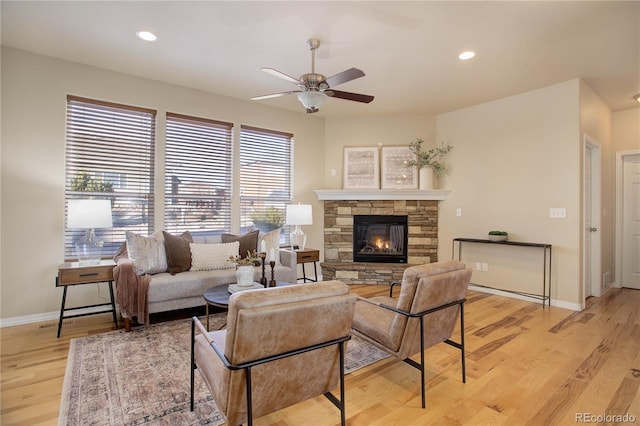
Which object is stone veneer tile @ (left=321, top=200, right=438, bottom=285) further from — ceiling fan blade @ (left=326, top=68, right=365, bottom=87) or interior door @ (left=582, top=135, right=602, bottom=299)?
ceiling fan blade @ (left=326, top=68, right=365, bottom=87)

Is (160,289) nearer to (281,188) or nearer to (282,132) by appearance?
(281,188)

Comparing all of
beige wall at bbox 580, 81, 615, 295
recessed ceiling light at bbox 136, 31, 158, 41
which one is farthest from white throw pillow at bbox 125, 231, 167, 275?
beige wall at bbox 580, 81, 615, 295

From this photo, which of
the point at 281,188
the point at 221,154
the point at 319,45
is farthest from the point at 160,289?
the point at 319,45

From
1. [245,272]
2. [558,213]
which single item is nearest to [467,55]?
[558,213]

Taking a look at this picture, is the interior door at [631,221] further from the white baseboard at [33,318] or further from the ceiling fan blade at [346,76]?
the white baseboard at [33,318]

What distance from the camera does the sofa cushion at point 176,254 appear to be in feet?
11.6

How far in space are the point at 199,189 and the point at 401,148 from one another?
10.8 feet

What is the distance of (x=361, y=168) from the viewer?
5457mm

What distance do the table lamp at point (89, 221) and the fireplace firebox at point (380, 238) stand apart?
355cm

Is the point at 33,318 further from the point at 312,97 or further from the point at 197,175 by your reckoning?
the point at 312,97

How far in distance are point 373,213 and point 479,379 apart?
3.31m

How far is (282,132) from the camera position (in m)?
5.14

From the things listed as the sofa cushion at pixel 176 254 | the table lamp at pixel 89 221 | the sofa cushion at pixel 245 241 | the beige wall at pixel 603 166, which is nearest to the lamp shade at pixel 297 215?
the sofa cushion at pixel 245 241

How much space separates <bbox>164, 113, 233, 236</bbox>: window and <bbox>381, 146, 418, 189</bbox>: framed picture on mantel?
100 inches
